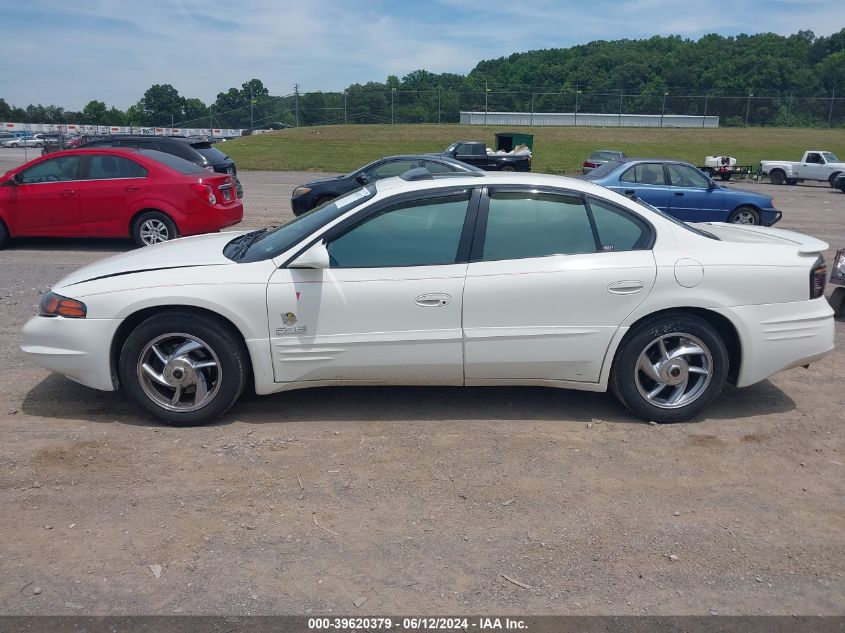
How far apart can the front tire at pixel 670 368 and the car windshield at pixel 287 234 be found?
203cm

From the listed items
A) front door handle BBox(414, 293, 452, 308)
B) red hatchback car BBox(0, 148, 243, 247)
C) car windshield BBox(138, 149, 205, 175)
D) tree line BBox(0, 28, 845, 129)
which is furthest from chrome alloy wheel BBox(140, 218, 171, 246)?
tree line BBox(0, 28, 845, 129)

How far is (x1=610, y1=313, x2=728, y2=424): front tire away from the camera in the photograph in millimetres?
4816

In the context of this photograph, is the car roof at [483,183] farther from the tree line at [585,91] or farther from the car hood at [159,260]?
the tree line at [585,91]

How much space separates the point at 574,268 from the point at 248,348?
84.2 inches

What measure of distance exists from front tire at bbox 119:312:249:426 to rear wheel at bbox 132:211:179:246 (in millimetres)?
6484

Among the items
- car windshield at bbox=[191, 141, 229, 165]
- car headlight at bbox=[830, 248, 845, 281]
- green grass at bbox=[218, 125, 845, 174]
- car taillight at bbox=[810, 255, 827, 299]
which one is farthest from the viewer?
green grass at bbox=[218, 125, 845, 174]

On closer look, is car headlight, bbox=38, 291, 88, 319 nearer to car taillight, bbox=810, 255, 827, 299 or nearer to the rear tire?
car taillight, bbox=810, 255, 827, 299

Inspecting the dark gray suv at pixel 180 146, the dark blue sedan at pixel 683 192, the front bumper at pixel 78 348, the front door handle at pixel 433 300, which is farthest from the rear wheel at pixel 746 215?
the front bumper at pixel 78 348

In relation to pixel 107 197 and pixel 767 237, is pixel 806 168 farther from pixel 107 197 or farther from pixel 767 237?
pixel 767 237

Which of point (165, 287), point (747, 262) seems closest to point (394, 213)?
point (165, 287)

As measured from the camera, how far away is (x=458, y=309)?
470cm

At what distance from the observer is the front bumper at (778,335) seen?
4848 millimetres

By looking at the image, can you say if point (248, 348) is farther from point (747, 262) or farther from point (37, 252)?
point (37, 252)

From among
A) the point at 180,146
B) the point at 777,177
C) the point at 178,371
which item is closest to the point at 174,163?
the point at 180,146
